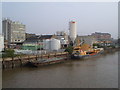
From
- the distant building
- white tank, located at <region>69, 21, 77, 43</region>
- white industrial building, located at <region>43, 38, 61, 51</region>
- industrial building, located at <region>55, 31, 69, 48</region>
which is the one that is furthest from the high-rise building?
white tank, located at <region>69, 21, 77, 43</region>

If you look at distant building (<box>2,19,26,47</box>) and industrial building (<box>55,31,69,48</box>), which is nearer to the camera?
industrial building (<box>55,31,69,48</box>)

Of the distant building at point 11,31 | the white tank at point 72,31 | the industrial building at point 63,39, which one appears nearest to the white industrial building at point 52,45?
the industrial building at point 63,39

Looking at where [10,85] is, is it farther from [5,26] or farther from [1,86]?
[5,26]

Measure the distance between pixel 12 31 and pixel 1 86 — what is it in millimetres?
16596

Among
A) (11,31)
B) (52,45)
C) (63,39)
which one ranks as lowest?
(52,45)

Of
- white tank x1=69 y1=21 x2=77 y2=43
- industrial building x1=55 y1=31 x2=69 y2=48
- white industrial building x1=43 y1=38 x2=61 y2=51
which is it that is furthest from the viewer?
white tank x1=69 y1=21 x2=77 y2=43


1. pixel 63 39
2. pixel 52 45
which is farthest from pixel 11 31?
pixel 52 45

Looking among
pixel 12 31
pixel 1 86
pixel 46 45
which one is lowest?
pixel 1 86

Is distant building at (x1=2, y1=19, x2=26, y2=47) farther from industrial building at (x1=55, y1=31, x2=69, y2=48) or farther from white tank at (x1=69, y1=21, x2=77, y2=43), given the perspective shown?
white tank at (x1=69, y1=21, x2=77, y2=43)

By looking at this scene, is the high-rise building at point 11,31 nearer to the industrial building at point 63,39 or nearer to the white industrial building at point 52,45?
the industrial building at point 63,39

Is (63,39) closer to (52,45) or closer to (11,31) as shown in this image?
(52,45)

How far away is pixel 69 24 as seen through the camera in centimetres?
2105

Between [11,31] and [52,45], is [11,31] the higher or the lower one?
the higher one

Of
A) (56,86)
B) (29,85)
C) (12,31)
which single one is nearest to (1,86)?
(29,85)
